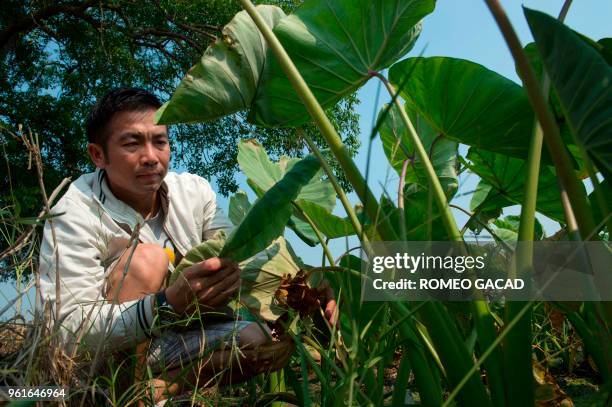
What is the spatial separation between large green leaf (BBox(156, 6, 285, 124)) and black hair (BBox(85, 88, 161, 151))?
0.66 m

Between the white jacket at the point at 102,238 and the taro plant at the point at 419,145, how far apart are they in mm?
229

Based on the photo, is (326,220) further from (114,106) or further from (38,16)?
(38,16)

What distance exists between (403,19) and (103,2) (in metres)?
6.80

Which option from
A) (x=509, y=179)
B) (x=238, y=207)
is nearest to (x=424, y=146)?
(x=509, y=179)

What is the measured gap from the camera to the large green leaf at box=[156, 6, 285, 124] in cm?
95

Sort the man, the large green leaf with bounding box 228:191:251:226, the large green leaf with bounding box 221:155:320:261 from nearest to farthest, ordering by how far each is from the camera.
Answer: the large green leaf with bounding box 221:155:320:261
the man
the large green leaf with bounding box 228:191:251:226

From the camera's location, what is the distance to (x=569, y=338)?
1960 mm

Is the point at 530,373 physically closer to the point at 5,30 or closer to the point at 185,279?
the point at 185,279

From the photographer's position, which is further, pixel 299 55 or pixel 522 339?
pixel 299 55

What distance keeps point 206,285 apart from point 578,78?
0.72 m

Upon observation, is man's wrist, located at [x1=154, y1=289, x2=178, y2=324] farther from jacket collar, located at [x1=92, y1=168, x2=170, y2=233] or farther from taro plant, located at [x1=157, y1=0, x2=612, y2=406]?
jacket collar, located at [x1=92, y1=168, x2=170, y2=233]

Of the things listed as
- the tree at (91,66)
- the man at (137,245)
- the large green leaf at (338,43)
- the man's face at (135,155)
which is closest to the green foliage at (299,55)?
the large green leaf at (338,43)

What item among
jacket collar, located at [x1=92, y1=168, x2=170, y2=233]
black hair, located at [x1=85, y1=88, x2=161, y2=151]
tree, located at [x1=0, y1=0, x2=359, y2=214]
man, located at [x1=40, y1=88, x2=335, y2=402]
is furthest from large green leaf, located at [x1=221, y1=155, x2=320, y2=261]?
tree, located at [x1=0, y1=0, x2=359, y2=214]

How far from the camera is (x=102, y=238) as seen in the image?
138 centimetres
